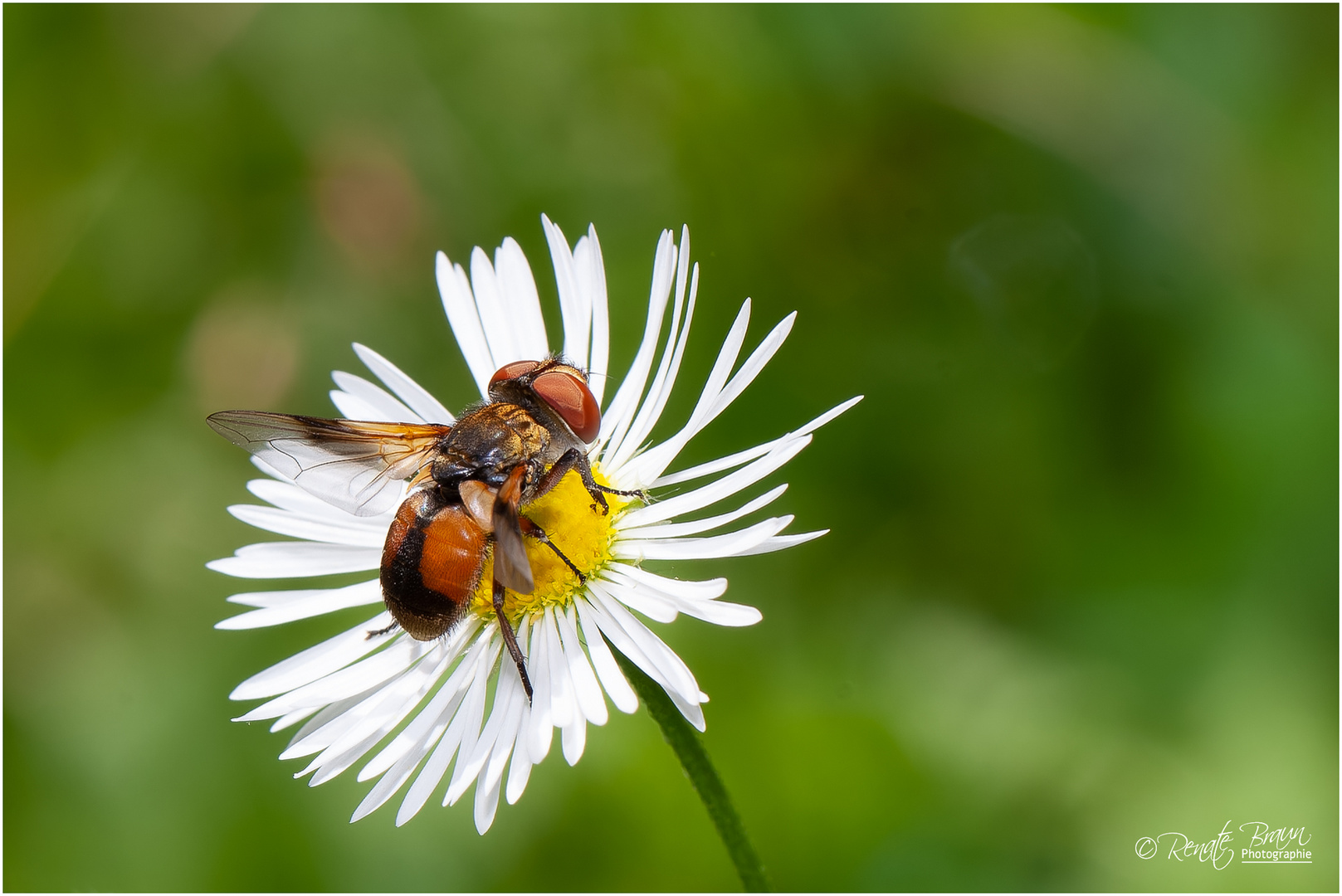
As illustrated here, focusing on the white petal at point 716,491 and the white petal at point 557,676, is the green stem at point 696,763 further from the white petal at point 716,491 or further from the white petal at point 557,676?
the white petal at point 716,491

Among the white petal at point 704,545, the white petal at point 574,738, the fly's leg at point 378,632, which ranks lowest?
the white petal at point 574,738

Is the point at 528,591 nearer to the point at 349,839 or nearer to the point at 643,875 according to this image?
the point at 643,875

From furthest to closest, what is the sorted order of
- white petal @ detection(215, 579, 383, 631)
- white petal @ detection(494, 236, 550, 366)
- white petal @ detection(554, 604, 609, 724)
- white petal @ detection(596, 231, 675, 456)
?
white petal @ detection(494, 236, 550, 366) < white petal @ detection(215, 579, 383, 631) < white petal @ detection(596, 231, 675, 456) < white petal @ detection(554, 604, 609, 724)

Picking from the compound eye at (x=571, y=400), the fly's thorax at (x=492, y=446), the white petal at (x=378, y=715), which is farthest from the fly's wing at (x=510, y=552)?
the white petal at (x=378, y=715)

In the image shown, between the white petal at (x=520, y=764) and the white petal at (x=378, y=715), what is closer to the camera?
the white petal at (x=520, y=764)

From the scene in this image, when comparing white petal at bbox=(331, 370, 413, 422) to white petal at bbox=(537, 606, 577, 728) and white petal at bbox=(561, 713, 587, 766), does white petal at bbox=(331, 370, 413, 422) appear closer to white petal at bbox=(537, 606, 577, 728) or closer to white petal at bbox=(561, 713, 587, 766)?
white petal at bbox=(537, 606, 577, 728)

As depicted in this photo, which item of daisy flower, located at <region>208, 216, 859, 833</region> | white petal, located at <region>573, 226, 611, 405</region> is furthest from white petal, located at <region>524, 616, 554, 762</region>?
white petal, located at <region>573, 226, 611, 405</region>

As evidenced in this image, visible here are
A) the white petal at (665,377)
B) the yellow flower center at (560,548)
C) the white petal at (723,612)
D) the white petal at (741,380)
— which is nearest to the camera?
the white petal at (723,612)

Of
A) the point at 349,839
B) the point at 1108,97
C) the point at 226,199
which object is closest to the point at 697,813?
the point at 349,839
